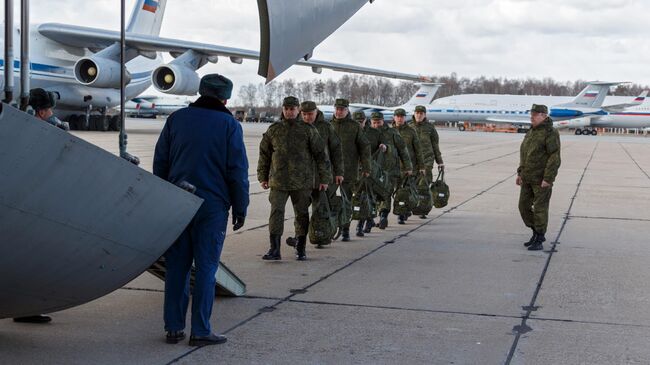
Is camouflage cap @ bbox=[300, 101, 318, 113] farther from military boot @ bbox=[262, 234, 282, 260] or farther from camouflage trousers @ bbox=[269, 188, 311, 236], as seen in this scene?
military boot @ bbox=[262, 234, 282, 260]

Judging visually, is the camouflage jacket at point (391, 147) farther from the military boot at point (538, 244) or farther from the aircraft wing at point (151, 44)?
the aircraft wing at point (151, 44)

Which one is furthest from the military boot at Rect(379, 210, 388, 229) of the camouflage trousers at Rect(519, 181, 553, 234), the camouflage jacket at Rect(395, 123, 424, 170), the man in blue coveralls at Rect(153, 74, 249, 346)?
the man in blue coveralls at Rect(153, 74, 249, 346)

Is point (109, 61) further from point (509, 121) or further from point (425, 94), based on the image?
point (509, 121)

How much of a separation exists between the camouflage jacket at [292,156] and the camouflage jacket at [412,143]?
3.04 meters

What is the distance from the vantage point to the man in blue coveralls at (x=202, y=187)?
4945mm

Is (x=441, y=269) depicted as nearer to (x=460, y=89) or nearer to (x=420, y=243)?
(x=420, y=243)

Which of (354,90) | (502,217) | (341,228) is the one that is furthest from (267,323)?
(354,90)

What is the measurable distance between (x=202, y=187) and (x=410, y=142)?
245 inches

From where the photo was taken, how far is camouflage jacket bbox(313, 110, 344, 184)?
8305 mm

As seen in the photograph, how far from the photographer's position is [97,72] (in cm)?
2530

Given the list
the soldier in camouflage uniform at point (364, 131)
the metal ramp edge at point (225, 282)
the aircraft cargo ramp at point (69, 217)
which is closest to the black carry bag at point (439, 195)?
the soldier in camouflage uniform at point (364, 131)

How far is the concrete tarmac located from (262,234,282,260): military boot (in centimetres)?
11

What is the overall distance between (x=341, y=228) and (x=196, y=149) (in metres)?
3.89

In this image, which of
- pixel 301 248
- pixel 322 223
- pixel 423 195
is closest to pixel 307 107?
pixel 322 223
